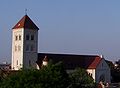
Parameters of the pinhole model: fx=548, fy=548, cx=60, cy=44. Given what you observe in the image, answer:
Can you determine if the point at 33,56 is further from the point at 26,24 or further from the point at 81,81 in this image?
the point at 81,81

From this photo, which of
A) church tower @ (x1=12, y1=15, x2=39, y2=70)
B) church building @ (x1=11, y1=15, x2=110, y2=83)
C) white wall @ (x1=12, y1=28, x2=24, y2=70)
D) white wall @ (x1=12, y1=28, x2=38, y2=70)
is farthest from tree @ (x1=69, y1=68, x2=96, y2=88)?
white wall @ (x1=12, y1=28, x2=24, y2=70)

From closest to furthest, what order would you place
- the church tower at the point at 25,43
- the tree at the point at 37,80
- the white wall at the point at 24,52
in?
the tree at the point at 37,80
the white wall at the point at 24,52
the church tower at the point at 25,43

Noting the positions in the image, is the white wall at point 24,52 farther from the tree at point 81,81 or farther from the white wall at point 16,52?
the tree at point 81,81

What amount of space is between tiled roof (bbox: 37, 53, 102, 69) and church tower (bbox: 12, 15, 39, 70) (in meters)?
2.02

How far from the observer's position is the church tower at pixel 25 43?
10269cm

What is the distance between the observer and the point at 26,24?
342 ft

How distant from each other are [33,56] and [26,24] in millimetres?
6287

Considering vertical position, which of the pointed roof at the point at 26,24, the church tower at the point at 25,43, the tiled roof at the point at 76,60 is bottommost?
the tiled roof at the point at 76,60

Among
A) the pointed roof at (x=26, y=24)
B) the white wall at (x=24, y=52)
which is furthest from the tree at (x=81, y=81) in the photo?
the pointed roof at (x=26, y=24)

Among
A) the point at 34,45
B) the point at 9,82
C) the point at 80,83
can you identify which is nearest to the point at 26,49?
the point at 34,45

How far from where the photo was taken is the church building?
103m

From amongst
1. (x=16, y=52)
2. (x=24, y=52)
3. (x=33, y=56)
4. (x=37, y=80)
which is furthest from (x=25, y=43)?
(x=37, y=80)

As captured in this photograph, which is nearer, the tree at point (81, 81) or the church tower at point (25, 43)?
the tree at point (81, 81)

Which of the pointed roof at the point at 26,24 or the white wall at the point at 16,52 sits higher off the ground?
the pointed roof at the point at 26,24
